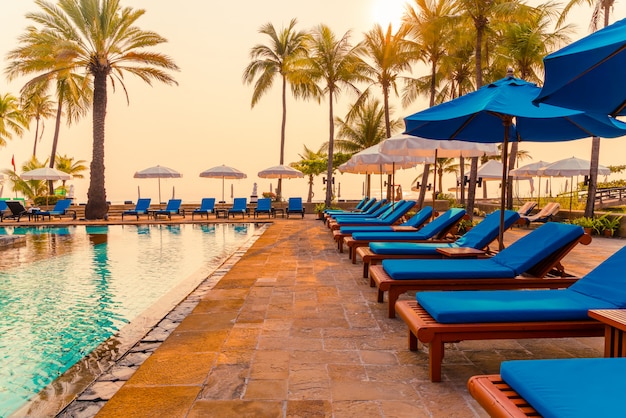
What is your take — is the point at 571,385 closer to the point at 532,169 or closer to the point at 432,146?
the point at 432,146

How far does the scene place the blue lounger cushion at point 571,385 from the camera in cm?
159

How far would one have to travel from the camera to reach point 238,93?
2778 cm

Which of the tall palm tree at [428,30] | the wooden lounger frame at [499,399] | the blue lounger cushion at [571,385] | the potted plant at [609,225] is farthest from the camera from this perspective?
the tall palm tree at [428,30]

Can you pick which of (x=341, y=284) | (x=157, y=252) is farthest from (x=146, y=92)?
(x=341, y=284)

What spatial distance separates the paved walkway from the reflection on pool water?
1.04 m

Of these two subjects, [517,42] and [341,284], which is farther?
[517,42]

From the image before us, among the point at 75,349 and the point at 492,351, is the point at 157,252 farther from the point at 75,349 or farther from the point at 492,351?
the point at 492,351

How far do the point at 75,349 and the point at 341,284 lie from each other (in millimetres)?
3152

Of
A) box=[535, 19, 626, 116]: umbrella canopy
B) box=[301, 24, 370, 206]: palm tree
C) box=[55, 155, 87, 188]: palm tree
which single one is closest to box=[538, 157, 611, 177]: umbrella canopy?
box=[301, 24, 370, 206]: palm tree

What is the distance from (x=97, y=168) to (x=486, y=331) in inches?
813

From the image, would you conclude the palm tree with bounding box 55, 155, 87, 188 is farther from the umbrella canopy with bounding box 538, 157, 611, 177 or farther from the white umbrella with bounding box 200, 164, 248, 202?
the umbrella canopy with bounding box 538, 157, 611, 177

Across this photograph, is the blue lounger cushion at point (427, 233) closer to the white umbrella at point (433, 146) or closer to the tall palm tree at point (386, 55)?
the white umbrella at point (433, 146)

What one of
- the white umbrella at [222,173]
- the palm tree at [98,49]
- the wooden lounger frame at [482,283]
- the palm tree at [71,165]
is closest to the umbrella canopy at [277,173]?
the white umbrella at [222,173]

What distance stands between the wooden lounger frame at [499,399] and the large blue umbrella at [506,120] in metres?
2.95
